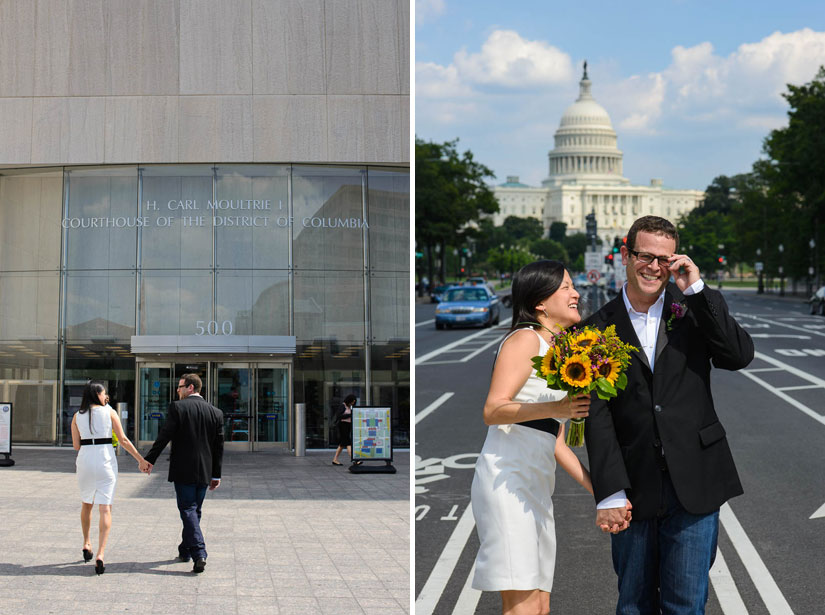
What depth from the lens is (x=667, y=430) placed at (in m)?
4.34

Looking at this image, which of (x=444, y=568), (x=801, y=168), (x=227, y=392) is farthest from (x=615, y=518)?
Answer: (x=801, y=168)

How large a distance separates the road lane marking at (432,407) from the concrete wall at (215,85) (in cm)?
767

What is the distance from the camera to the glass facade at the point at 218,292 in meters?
25.7

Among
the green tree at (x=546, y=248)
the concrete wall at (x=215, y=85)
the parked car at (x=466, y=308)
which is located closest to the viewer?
the concrete wall at (x=215, y=85)

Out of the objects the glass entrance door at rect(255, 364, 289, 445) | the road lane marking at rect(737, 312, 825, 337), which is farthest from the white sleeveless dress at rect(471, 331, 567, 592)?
the road lane marking at rect(737, 312, 825, 337)

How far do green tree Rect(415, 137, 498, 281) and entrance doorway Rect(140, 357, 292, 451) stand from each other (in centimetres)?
4880

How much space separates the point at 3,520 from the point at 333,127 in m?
14.6

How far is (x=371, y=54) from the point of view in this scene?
26.1 m

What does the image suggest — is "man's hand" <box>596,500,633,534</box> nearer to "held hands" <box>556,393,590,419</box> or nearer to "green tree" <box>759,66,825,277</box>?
"held hands" <box>556,393,590,419</box>

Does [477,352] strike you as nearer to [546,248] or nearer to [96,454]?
[96,454]

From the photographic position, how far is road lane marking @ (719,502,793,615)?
7020 millimetres

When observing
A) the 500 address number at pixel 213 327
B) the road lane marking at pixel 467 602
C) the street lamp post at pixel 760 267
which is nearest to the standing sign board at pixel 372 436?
the 500 address number at pixel 213 327

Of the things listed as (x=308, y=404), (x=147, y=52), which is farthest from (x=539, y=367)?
(x=147, y=52)

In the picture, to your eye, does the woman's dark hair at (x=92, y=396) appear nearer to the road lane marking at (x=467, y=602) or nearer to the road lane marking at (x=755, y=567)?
the road lane marking at (x=467, y=602)
